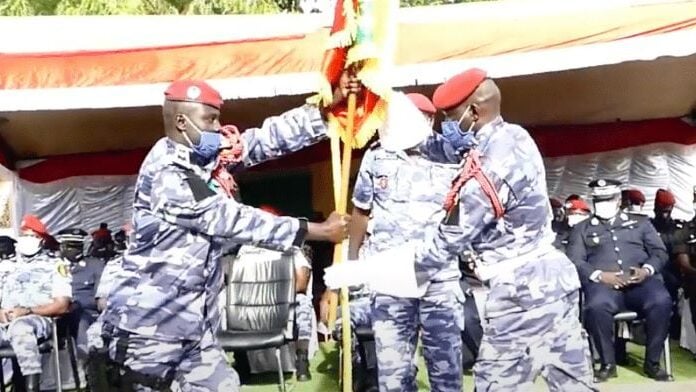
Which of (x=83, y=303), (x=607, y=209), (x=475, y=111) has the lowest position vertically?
(x=83, y=303)

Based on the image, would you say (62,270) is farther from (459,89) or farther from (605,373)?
(459,89)

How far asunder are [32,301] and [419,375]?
9.35 feet

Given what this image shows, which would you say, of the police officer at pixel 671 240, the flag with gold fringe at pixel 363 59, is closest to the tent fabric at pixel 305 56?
the police officer at pixel 671 240

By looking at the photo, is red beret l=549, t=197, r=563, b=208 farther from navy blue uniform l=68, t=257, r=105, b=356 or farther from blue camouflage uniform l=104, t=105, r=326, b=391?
blue camouflage uniform l=104, t=105, r=326, b=391

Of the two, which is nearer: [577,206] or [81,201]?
[577,206]

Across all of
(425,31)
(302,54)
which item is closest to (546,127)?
(425,31)

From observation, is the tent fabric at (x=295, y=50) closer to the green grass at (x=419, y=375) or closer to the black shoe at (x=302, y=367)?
the black shoe at (x=302, y=367)

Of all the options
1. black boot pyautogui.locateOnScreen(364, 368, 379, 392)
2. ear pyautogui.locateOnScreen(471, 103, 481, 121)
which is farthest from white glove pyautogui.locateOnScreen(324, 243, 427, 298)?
black boot pyautogui.locateOnScreen(364, 368, 379, 392)

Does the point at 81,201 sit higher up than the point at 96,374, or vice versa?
the point at 81,201

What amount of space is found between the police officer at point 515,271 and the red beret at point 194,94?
906 mm

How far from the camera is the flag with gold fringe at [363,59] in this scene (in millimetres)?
4680

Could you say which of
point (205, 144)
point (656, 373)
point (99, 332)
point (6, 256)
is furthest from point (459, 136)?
point (6, 256)

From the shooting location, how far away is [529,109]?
32.4ft

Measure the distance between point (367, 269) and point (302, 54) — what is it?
144 inches
